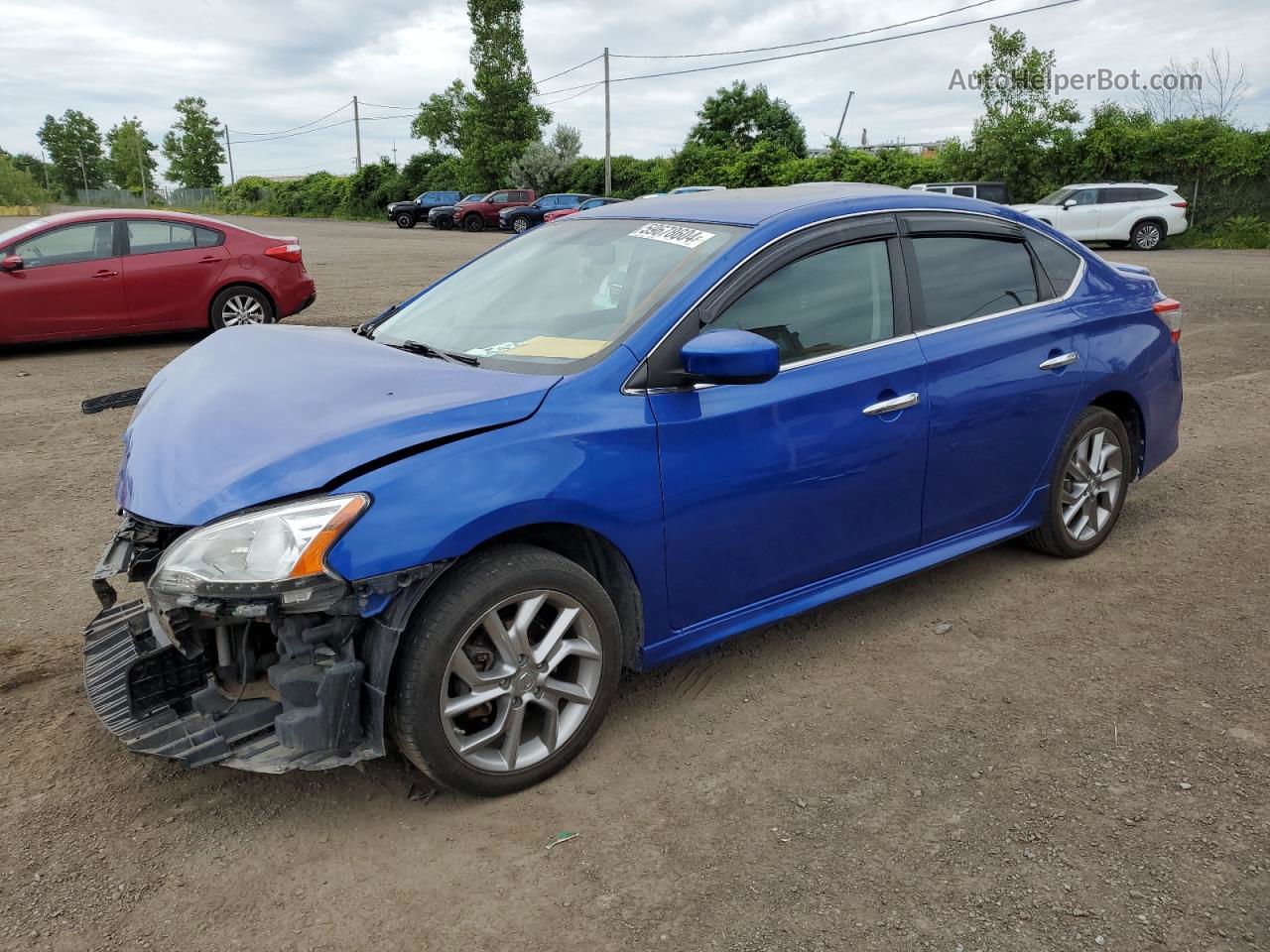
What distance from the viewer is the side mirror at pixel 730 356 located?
9.66 feet

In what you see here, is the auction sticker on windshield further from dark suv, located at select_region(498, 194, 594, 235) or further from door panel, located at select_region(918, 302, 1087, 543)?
dark suv, located at select_region(498, 194, 594, 235)

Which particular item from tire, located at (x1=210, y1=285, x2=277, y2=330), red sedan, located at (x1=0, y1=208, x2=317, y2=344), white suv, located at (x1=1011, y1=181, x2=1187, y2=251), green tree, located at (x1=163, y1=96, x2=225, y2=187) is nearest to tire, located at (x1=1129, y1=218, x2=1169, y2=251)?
white suv, located at (x1=1011, y1=181, x2=1187, y2=251)

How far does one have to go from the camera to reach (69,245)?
980 centimetres

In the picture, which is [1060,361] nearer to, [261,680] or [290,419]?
[290,419]

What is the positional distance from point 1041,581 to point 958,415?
1116 mm

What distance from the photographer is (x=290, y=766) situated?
255 centimetres

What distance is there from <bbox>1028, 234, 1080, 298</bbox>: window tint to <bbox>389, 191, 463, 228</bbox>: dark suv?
131ft

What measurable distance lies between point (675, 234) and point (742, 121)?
155 feet

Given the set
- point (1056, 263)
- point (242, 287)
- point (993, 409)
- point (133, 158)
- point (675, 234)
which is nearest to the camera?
point (675, 234)

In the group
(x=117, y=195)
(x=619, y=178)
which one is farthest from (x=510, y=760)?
(x=117, y=195)

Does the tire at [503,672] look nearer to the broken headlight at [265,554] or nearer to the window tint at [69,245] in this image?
the broken headlight at [265,554]

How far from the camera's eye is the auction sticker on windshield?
11.5ft

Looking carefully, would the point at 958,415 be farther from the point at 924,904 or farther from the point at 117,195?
the point at 117,195

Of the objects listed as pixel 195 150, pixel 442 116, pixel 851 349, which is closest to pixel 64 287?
pixel 851 349
